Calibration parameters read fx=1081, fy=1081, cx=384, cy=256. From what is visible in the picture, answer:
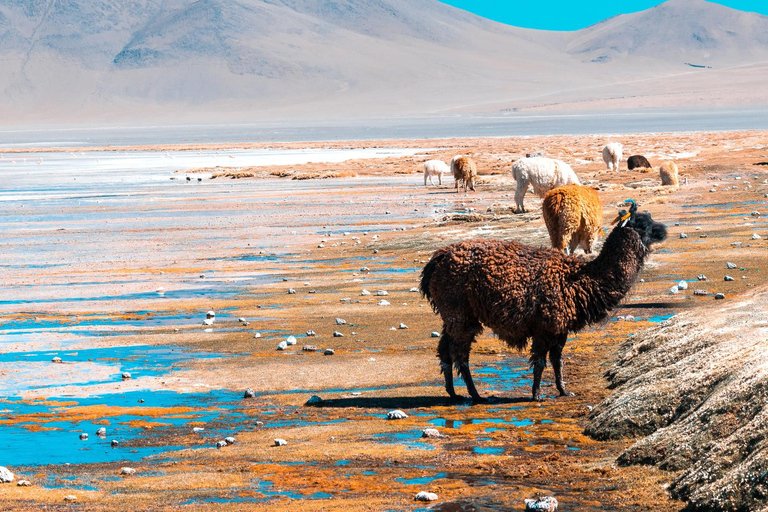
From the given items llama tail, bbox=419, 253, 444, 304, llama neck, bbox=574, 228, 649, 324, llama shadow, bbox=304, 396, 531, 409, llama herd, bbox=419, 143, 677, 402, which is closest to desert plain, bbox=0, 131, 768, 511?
Answer: llama shadow, bbox=304, 396, 531, 409

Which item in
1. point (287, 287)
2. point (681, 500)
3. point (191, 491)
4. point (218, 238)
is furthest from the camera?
point (218, 238)

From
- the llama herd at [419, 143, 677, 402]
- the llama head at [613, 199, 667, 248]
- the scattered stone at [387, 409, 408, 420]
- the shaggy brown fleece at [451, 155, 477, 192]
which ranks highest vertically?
the shaggy brown fleece at [451, 155, 477, 192]

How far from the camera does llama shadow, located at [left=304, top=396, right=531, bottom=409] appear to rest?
9.09 meters

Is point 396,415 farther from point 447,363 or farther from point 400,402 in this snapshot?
point 447,363

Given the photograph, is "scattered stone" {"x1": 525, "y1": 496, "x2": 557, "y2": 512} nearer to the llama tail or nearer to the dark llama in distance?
the dark llama in distance

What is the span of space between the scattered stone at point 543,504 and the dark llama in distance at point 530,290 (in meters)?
2.84

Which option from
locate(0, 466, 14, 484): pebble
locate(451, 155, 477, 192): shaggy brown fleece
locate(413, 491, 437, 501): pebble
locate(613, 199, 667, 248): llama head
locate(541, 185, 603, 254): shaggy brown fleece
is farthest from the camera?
locate(451, 155, 477, 192): shaggy brown fleece

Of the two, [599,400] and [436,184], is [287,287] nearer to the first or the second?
[599,400]

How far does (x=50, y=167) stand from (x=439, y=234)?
48499 mm

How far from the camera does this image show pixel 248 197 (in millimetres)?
36062

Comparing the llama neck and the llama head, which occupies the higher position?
the llama head

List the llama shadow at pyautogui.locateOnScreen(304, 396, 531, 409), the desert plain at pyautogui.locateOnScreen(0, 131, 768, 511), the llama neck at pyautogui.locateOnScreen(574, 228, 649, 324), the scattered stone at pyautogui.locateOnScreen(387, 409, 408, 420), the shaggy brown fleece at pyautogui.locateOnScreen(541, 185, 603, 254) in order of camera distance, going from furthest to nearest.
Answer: the shaggy brown fleece at pyautogui.locateOnScreen(541, 185, 603, 254)
the llama neck at pyautogui.locateOnScreen(574, 228, 649, 324)
the llama shadow at pyautogui.locateOnScreen(304, 396, 531, 409)
the scattered stone at pyautogui.locateOnScreen(387, 409, 408, 420)
the desert plain at pyautogui.locateOnScreen(0, 131, 768, 511)

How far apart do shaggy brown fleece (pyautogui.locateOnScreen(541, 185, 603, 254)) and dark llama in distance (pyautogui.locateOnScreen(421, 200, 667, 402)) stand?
6.43 metres

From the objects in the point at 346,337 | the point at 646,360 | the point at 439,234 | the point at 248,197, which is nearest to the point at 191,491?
A: the point at 646,360
